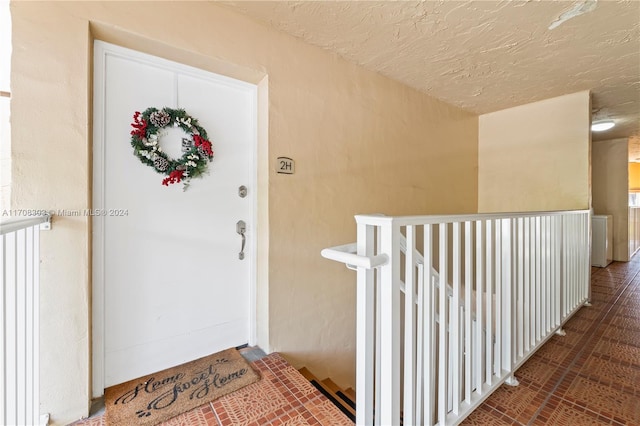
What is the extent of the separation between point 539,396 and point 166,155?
2.60m

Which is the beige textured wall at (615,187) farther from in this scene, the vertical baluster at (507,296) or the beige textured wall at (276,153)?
the vertical baluster at (507,296)

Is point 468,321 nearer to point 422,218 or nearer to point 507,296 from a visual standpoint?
point 507,296

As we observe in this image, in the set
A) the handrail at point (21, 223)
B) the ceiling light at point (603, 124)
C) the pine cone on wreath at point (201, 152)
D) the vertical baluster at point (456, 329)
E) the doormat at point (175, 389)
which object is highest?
the ceiling light at point (603, 124)

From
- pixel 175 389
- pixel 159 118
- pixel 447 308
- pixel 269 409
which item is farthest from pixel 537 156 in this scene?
pixel 175 389

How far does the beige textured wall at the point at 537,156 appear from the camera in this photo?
2.97m

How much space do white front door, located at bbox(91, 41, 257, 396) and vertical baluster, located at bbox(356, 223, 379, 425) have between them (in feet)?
3.73

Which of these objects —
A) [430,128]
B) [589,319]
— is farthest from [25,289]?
[589,319]

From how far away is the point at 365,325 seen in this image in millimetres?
1074

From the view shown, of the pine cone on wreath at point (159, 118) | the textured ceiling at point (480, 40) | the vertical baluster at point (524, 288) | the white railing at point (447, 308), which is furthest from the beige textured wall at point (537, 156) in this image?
the pine cone on wreath at point (159, 118)

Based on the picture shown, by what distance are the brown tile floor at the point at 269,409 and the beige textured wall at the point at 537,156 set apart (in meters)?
3.35

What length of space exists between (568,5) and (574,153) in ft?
6.31

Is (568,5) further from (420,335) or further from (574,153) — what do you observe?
(420,335)

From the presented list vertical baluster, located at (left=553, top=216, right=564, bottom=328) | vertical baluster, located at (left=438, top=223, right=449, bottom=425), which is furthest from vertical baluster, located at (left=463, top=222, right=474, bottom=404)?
vertical baluster, located at (left=553, top=216, right=564, bottom=328)

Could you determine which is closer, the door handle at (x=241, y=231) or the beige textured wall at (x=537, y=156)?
the door handle at (x=241, y=231)
